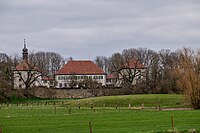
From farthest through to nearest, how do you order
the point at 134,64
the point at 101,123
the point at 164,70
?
1. the point at 134,64
2. the point at 164,70
3. the point at 101,123

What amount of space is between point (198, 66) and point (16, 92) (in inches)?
2092

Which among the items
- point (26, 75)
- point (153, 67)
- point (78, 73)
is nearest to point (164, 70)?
point (153, 67)

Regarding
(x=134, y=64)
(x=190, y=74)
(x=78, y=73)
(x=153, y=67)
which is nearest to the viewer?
(x=190, y=74)

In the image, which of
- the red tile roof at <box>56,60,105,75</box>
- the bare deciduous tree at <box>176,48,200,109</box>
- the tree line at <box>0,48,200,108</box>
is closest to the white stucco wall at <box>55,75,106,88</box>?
the red tile roof at <box>56,60,105,75</box>

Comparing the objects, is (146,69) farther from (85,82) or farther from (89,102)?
(89,102)

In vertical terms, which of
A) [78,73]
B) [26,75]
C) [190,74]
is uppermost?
[78,73]

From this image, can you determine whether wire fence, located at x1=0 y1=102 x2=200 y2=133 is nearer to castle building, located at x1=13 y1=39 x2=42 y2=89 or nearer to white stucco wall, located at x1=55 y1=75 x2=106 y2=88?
castle building, located at x1=13 y1=39 x2=42 y2=89

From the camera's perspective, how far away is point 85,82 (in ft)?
393

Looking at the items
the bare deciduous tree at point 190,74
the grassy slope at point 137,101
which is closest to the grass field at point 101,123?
the bare deciduous tree at point 190,74

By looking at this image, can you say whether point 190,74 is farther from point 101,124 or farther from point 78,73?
point 78,73

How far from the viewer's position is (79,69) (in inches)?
5335

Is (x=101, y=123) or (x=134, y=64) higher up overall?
(x=134, y=64)

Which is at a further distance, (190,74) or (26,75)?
(26,75)

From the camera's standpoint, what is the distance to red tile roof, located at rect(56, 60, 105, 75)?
13475cm
